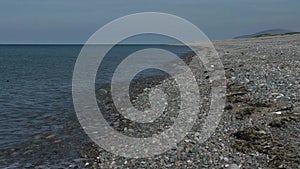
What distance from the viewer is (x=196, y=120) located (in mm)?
11422

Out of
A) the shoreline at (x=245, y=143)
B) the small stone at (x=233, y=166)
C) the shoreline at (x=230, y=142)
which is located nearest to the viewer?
the small stone at (x=233, y=166)

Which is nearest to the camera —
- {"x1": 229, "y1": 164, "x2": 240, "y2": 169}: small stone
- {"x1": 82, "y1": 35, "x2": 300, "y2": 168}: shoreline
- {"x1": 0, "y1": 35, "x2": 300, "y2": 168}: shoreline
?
{"x1": 229, "y1": 164, "x2": 240, "y2": 169}: small stone

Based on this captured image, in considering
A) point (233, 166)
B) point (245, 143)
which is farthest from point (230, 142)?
point (233, 166)

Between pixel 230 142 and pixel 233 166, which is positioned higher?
pixel 233 166

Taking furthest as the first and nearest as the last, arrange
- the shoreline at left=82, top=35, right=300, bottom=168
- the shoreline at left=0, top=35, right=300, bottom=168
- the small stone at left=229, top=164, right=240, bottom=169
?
the shoreline at left=0, top=35, right=300, bottom=168
the shoreline at left=82, top=35, right=300, bottom=168
the small stone at left=229, top=164, right=240, bottom=169

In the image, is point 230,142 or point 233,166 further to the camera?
point 230,142

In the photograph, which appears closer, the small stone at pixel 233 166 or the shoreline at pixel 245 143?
the small stone at pixel 233 166

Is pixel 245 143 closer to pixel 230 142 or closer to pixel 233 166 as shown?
pixel 230 142

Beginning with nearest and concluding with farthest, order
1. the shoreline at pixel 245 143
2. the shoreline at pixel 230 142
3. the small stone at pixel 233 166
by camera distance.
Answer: the small stone at pixel 233 166 < the shoreline at pixel 245 143 < the shoreline at pixel 230 142

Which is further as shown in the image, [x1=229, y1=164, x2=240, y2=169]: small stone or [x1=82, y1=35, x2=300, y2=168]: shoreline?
[x1=82, y1=35, x2=300, y2=168]: shoreline

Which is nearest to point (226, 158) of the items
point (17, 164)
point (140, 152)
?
point (140, 152)

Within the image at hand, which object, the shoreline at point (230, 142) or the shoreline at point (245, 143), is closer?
the shoreline at point (245, 143)

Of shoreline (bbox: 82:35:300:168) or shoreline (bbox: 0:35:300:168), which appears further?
shoreline (bbox: 0:35:300:168)

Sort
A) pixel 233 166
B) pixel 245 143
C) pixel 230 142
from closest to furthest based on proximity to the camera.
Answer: pixel 233 166 < pixel 245 143 < pixel 230 142
